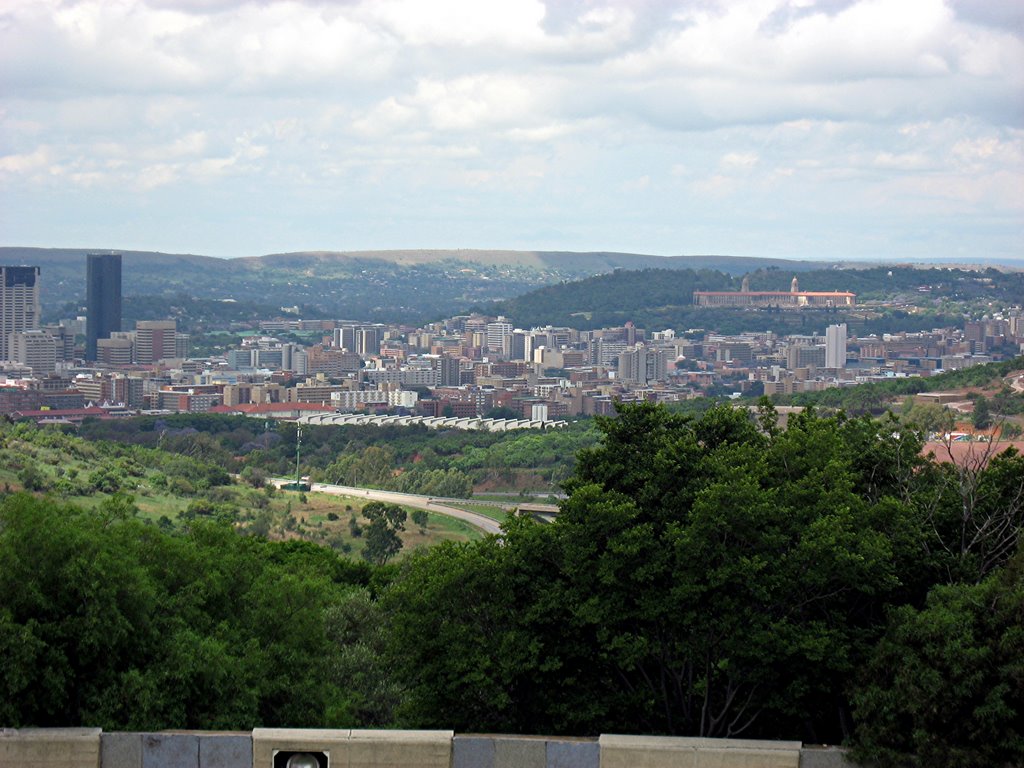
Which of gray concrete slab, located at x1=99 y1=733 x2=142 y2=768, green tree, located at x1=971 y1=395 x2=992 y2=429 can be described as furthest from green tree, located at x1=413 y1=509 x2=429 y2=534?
gray concrete slab, located at x1=99 y1=733 x2=142 y2=768

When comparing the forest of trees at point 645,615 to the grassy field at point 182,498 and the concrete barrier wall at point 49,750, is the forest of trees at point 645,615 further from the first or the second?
the grassy field at point 182,498

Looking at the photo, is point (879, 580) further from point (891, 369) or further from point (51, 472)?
point (891, 369)

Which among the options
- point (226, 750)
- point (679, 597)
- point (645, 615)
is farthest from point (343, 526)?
point (226, 750)

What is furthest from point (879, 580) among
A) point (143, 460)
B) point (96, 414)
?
point (96, 414)

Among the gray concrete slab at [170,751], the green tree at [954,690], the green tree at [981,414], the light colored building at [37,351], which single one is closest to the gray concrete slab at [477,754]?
the gray concrete slab at [170,751]

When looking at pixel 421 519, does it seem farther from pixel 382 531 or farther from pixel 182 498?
pixel 182 498

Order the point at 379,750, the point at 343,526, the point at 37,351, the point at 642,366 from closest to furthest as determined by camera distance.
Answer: the point at 379,750
the point at 343,526
the point at 642,366
the point at 37,351
